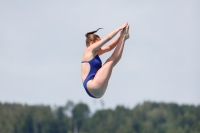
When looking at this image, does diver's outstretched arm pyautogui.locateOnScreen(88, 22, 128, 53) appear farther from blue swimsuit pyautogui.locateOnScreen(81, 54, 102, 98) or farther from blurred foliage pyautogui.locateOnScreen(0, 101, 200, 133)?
blurred foliage pyautogui.locateOnScreen(0, 101, 200, 133)

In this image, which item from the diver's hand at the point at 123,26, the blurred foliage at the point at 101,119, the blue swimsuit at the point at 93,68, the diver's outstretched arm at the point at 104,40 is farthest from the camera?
the blurred foliage at the point at 101,119

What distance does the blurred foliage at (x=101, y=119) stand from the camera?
12775cm

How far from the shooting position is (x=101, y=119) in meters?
141

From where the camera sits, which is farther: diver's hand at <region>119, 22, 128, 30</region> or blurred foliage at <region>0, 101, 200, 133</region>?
blurred foliage at <region>0, 101, 200, 133</region>

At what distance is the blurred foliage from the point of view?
419 feet

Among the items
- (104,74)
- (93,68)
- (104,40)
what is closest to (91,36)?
(104,40)

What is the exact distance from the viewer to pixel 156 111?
455 ft

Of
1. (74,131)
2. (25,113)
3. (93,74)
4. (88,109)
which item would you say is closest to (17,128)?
(25,113)

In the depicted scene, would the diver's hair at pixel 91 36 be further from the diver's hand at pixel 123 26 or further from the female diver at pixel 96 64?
the diver's hand at pixel 123 26

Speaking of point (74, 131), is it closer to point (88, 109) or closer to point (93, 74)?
point (88, 109)

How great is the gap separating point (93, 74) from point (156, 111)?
11983 cm

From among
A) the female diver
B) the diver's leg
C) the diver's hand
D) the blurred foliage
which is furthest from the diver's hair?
the blurred foliage

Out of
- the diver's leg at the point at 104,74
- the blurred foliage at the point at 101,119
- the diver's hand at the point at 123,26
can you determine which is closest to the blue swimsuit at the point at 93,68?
the diver's leg at the point at 104,74

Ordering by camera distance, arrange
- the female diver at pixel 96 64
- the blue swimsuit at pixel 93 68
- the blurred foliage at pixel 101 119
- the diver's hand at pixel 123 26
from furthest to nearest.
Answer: the blurred foliage at pixel 101 119
the blue swimsuit at pixel 93 68
the female diver at pixel 96 64
the diver's hand at pixel 123 26
